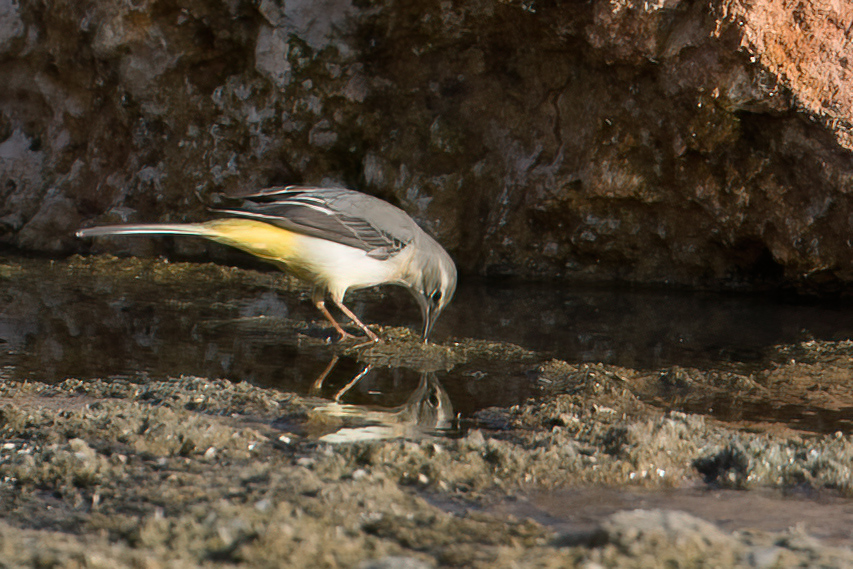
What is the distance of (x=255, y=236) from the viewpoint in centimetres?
547

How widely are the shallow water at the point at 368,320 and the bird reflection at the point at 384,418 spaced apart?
0.26 feet

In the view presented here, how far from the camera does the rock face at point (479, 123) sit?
6.35 m

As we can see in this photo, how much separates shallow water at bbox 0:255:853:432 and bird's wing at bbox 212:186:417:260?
0.68 meters

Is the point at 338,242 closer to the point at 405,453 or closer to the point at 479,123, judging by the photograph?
the point at 405,453

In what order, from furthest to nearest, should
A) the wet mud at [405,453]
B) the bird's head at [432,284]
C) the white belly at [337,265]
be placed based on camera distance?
the bird's head at [432,284] < the white belly at [337,265] < the wet mud at [405,453]

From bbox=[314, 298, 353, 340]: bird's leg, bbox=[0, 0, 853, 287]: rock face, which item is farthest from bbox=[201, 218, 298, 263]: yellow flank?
bbox=[0, 0, 853, 287]: rock face

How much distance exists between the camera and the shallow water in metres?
4.59

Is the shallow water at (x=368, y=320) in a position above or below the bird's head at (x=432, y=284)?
below

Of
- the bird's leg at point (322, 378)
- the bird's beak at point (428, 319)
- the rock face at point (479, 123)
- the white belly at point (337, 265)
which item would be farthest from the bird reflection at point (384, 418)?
the rock face at point (479, 123)

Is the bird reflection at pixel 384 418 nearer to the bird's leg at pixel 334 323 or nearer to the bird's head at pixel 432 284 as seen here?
the bird's leg at pixel 334 323

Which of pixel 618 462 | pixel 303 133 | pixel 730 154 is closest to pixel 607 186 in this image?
pixel 730 154

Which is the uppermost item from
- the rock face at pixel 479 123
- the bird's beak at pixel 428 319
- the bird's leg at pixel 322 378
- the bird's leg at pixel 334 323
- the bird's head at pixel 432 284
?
the rock face at pixel 479 123

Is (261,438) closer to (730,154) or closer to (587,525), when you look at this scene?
(587,525)

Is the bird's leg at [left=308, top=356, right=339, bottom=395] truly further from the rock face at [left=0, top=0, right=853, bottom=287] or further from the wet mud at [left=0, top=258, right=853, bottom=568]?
the rock face at [left=0, top=0, right=853, bottom=287]
